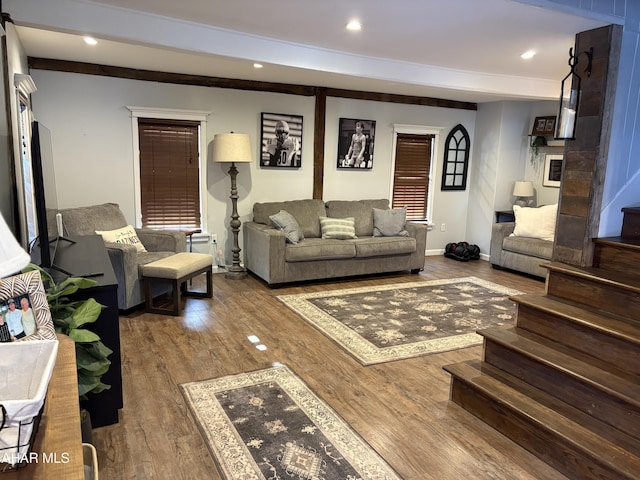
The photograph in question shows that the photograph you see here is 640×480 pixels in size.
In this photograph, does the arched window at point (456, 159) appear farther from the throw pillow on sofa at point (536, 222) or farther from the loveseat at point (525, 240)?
the throw pillow on sofa at point (536, 222)

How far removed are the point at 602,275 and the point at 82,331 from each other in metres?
2.55

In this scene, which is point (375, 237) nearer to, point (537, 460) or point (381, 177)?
point (381, 177)

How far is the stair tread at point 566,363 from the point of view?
6.66 feet

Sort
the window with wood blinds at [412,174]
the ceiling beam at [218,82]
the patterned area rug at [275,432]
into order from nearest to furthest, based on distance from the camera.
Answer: the patterned area rug at [275,432] → the ceiling beam at [218,82] → the window with wood blinds at [412,174]

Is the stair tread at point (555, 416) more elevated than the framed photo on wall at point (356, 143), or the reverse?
the framed photo on wall at point (356, 143)

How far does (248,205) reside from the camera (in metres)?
5.72

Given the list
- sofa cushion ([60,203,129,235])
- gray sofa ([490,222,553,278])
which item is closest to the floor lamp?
sofa cushion ([60,203,129,235])

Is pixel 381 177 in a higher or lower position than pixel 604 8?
lower

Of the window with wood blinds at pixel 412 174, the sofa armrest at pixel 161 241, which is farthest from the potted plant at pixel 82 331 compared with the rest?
the window with wood blinds at pixel 412 174

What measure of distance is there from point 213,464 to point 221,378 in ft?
2.80

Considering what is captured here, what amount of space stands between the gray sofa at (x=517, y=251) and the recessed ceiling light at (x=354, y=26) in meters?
3.60

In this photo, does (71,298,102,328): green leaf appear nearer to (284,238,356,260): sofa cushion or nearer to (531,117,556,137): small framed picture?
(284,238,356,260): sofa cushion

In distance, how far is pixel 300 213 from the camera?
565 cm

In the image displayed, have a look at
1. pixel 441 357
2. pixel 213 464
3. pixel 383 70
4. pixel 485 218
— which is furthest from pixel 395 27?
pixel 485 218
